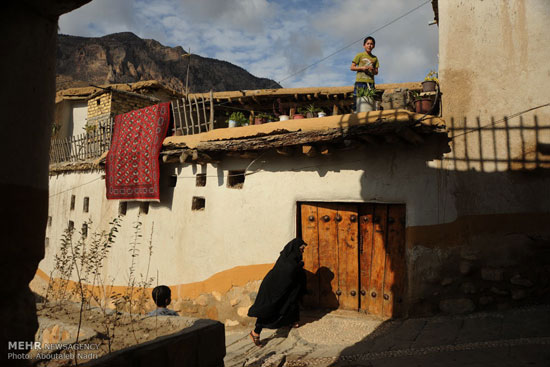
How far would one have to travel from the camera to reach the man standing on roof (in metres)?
6.35

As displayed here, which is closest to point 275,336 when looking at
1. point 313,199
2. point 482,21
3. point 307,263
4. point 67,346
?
point 307,263

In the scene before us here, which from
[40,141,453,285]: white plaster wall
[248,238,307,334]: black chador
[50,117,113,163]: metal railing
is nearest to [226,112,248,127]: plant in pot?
[40,141,453,285]: white plaster wall

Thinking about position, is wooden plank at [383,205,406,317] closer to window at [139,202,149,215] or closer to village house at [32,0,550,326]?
village house at [32,0,550,326]

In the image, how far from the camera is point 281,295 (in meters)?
5.12

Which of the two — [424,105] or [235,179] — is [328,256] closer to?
[235,179]

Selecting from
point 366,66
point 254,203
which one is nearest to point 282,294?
point 254,203

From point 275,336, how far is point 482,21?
536cm

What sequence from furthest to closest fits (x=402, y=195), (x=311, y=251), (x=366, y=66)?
(x=366, y=66) < (x=311, y=251) < (x=402, y=195)

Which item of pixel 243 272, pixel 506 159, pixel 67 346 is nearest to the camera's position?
pixel 67 346

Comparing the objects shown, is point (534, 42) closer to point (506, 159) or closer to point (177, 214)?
point (506, 159)

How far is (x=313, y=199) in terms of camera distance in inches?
232

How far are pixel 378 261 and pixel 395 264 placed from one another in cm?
26

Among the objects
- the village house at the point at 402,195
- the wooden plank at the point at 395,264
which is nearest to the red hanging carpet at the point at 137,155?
the village house at the point at 402,195

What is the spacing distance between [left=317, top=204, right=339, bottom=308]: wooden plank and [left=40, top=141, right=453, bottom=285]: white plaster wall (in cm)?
31
